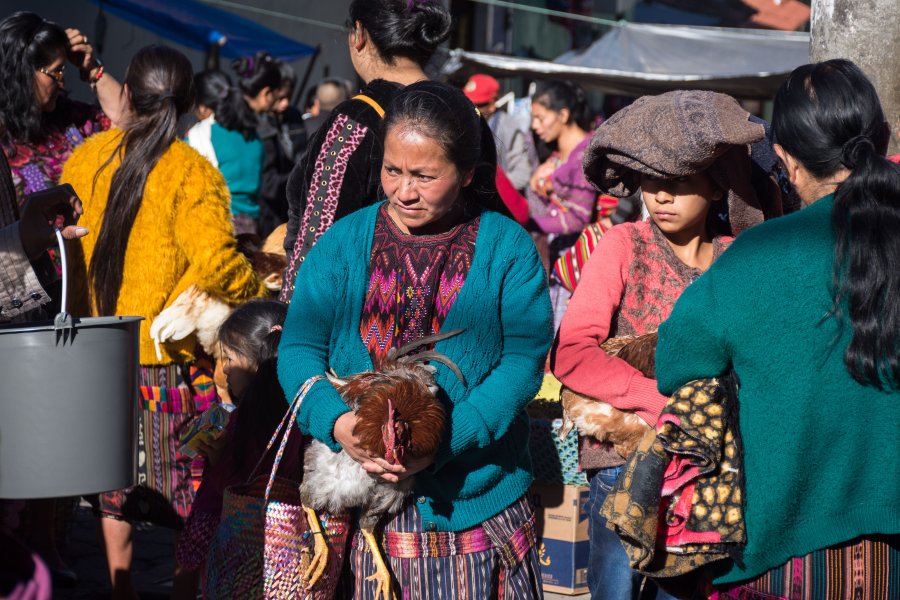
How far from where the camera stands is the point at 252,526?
3104 mm

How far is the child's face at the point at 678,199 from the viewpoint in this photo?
3.15 m

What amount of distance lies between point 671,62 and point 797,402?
10.8 metres

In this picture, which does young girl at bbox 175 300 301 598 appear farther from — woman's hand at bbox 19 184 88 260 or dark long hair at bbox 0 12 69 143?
dark long hair at bbox 0 12 69 143

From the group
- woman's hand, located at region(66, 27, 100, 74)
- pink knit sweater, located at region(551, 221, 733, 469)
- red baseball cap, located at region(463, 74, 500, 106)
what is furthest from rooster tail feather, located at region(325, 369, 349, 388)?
red baseball cap, located at region(463, 74, 500, 106)

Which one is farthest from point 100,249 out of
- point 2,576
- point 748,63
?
point 748,63

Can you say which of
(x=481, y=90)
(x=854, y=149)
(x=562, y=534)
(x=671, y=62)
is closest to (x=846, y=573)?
(x=854, y=149)

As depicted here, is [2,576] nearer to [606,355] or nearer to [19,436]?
[19,436]

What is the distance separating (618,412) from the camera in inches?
119

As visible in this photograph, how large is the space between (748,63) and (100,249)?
9442 millimetres

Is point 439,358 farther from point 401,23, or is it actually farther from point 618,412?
point 401,23

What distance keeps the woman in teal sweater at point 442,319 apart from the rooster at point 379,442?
0.06 meters

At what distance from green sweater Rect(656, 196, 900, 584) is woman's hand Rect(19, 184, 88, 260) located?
1.67 metres

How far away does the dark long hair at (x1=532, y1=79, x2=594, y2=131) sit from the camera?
801cm

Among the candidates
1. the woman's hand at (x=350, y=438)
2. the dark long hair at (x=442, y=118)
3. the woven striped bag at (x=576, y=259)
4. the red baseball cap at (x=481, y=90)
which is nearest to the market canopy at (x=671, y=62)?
the red baseball cap at (x=481, y=90)
